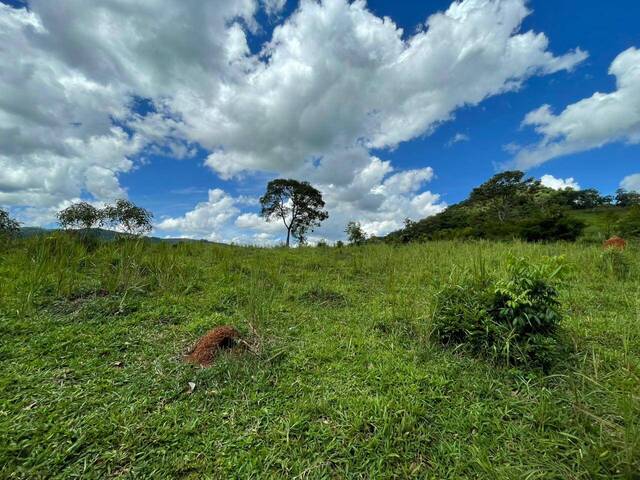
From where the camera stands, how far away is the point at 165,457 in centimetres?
154

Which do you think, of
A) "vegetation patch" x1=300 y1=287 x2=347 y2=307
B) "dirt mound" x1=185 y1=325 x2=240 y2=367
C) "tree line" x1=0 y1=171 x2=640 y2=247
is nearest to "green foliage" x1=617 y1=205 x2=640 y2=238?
"tree line" x1=0 y1=171 x2=640 y2=247

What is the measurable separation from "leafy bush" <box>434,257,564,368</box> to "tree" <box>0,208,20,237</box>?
25.8 feet

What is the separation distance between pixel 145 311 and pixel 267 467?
100 inches

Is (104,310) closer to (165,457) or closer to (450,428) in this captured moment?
(165,457)

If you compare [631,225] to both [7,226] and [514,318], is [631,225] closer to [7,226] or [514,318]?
[514,318]

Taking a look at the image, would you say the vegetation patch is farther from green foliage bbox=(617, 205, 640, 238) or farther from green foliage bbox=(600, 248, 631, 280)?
green foliage bbox=(617, 205, 640, 238)

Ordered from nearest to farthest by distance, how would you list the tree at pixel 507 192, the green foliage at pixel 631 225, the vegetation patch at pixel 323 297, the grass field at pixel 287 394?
the grass field at pixel 287 394, the vegetation patch at pixel 323 297, the green foliage at pixel 631 225, the tree at pixel 507 192

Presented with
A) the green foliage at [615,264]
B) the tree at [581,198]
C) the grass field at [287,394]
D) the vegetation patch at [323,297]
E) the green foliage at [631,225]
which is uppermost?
the tree at [581,198]

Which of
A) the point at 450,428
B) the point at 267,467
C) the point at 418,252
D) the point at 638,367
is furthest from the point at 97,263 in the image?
the point at 418,252

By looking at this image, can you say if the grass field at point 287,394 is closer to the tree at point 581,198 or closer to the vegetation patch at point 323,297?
the vegetation patch at point 323,297

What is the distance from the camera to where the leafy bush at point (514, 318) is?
230cm

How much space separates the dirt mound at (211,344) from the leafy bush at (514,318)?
6.51ft

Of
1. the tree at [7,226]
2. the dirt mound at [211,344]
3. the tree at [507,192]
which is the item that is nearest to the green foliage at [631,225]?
the dirt mound at [211,344]

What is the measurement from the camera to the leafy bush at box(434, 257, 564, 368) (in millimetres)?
2297
